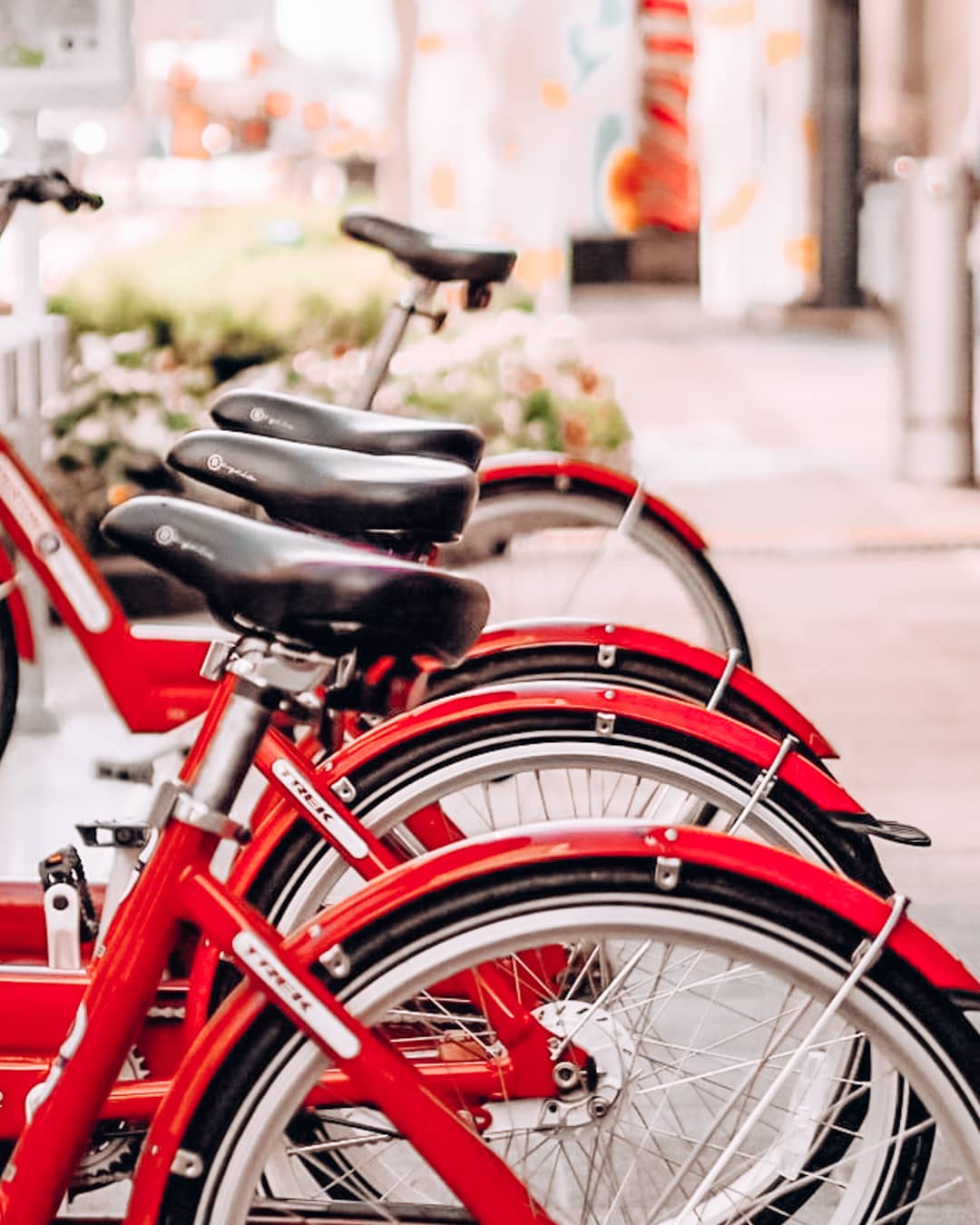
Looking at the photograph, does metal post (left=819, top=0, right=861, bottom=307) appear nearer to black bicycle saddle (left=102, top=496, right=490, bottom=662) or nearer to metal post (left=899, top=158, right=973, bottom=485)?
metal post (left=899, top=158, right=973, bottom=485)

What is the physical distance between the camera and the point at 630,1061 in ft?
9.45

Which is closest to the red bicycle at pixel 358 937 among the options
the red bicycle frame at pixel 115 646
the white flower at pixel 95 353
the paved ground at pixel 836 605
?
the paved ground at pixel 836 605

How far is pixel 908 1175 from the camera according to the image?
2.63m

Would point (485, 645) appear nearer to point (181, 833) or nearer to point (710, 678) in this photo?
point (710, 678)

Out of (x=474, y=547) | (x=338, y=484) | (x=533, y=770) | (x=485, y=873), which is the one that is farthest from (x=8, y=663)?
(x=485, y=873)

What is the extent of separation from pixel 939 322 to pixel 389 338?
6.84 meters

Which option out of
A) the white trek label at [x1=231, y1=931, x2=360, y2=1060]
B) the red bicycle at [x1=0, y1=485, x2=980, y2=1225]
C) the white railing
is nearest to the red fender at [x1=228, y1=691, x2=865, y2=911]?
the red bicycle at [x1=0, y1=485, x2=980, y2=1225]

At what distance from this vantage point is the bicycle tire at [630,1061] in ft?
7.42

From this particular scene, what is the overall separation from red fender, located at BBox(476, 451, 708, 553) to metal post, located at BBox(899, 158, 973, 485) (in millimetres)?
6166

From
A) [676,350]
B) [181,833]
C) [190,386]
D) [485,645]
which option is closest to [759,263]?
[676,350]

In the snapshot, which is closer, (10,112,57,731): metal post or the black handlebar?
the black handlebar

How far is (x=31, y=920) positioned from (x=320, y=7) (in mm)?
11802

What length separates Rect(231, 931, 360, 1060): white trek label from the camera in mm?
2219

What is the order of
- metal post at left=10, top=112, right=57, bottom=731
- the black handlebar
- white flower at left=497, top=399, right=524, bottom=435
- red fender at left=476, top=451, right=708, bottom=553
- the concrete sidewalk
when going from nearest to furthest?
1. the black handlebar
2. red fender at left=476, top=451, right=708, bottom=553
3. the concrete sidewalk
4. metal post at left=10, top=112, right=57, bottom=731
5. white flower at left=497, top=399, right=524, bottom=435
